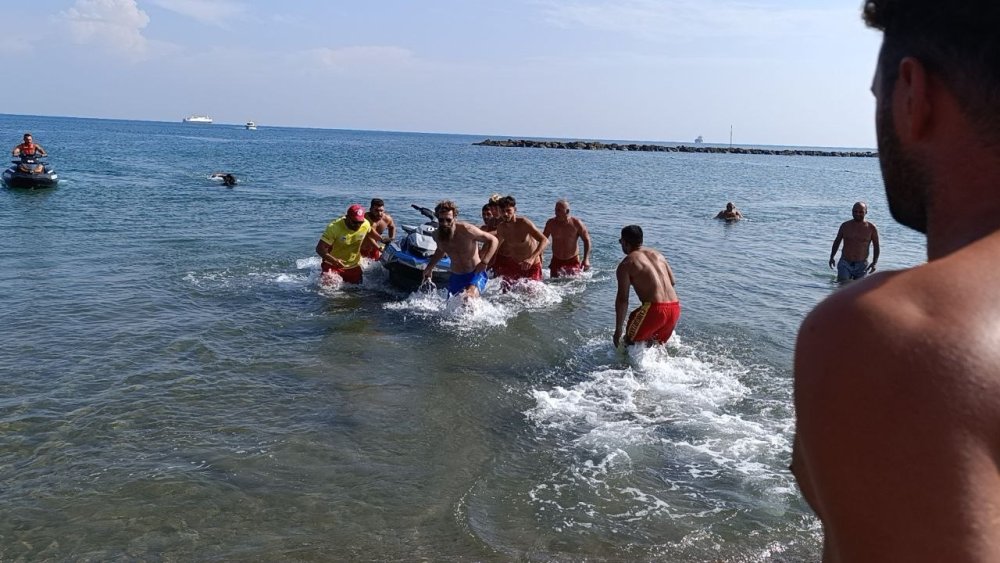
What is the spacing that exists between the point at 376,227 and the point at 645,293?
7273 mm

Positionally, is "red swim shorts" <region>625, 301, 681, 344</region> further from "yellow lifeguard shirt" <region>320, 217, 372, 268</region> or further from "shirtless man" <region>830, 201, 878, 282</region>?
"shirtless man" <region>830, 201, 878, 282</region>

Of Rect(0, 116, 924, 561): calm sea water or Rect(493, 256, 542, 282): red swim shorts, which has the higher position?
Rect(493, 256, 542, 282): red swim shorts

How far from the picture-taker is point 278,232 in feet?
65.7

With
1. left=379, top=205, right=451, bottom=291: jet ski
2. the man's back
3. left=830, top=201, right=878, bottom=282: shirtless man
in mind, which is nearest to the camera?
the man's back

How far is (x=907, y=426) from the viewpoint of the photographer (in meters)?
0.81

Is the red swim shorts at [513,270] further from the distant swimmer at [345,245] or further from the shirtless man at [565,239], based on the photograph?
the distant swimmer at [345,245]

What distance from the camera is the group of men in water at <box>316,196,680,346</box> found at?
851 centimetres

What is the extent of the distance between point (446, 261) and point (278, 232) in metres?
9.72

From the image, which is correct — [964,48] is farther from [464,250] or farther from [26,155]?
[26,155]

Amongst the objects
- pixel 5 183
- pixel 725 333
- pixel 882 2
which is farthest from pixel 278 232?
pixel 882 2

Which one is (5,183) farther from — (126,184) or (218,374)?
(218,374)

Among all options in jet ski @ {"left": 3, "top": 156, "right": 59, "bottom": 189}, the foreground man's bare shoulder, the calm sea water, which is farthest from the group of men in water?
jet ski @ {"left": 3, "top": 156, "right": 59, "bottom": 189}

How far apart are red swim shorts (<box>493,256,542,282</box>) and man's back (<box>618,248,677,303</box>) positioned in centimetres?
415

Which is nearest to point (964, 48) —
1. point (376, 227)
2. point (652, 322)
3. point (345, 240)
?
point (652, 322)
